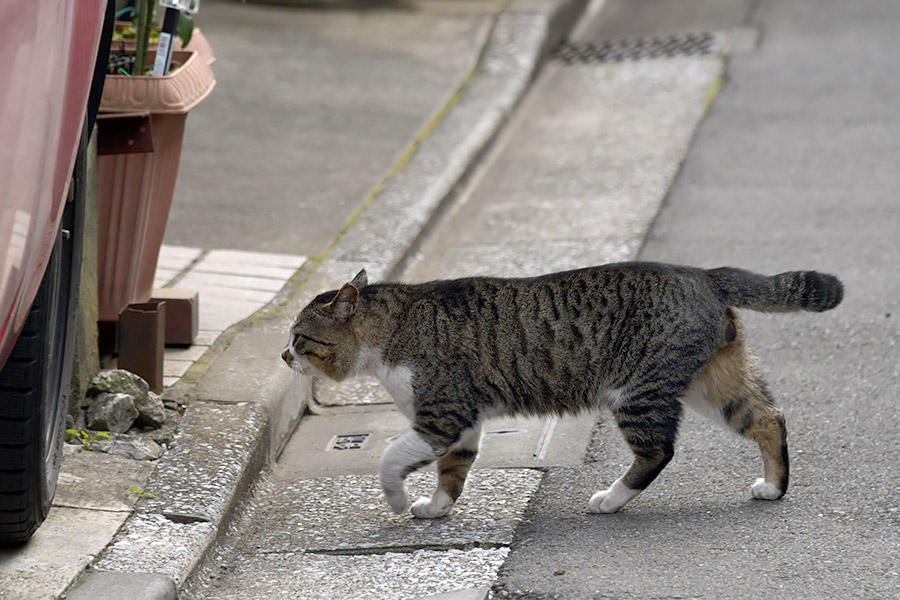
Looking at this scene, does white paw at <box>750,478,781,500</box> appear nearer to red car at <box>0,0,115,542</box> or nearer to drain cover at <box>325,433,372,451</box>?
drain cover at <box>325,433,372,451</box>

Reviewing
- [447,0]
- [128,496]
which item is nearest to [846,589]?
[128,496]

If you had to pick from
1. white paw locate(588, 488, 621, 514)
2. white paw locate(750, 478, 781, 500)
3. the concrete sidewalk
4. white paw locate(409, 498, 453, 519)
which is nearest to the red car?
the concrete sidewalk

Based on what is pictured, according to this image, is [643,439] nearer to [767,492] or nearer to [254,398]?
[767,492]

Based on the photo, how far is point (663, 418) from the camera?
358cm

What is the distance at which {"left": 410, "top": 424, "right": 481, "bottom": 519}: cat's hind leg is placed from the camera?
146 inches

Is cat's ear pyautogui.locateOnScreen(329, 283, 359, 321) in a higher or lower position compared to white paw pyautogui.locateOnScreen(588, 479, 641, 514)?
higher

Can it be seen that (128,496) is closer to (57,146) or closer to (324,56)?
(57,146)

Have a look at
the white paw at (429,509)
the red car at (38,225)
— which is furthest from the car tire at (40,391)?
the white paw at (429,509)

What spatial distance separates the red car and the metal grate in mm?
6062

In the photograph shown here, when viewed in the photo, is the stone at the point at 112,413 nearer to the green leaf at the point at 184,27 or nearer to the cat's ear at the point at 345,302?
the cat's ear at the point at 345,302

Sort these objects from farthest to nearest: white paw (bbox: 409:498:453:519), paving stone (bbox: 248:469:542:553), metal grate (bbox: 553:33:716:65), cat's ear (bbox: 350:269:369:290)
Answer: metal grate (bbox: 553:33:716:65) → cat's ear (bbox: 350:269:369:290) → white paw (bbox: 409:498:453:519) → paving stone (bbox: 248:469:542:553)

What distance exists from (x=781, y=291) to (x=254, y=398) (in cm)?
186

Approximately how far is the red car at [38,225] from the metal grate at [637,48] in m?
6.06

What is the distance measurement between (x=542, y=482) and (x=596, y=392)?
39 cm
